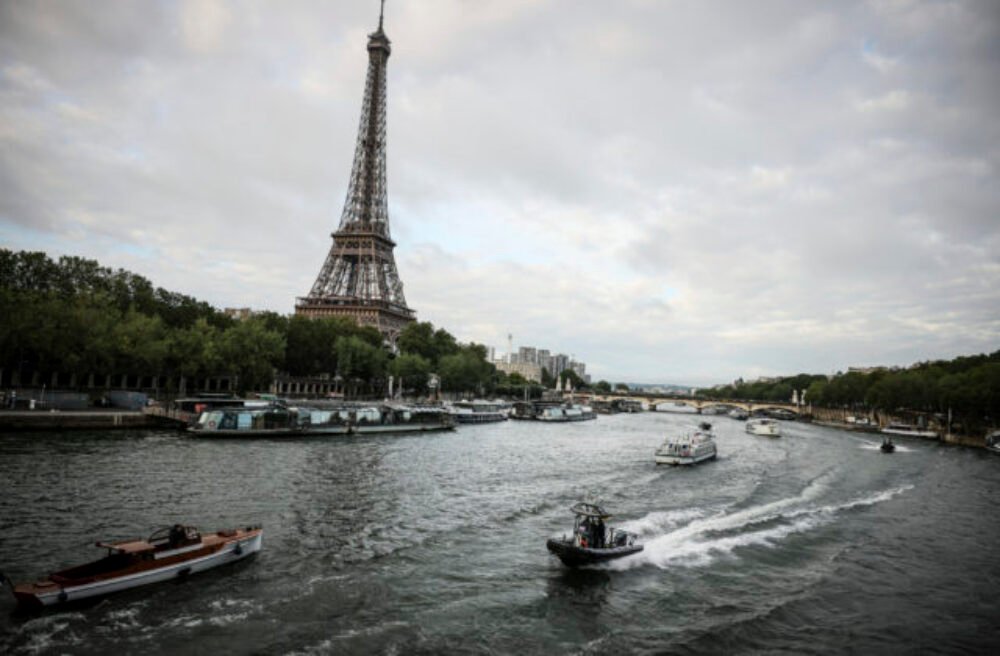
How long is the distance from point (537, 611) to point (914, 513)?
34.7 m

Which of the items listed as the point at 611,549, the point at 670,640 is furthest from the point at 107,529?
the point at 670,640

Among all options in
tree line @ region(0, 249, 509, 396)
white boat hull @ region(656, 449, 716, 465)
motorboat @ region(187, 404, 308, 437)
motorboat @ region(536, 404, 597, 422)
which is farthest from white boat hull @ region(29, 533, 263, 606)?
motorboat @ region(536, 404, 597, 422)

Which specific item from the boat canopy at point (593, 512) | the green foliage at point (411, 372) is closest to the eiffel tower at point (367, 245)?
the green foliage at point (411, 372)

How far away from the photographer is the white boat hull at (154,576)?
19891 millimetres

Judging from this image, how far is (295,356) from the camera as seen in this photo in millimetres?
130500

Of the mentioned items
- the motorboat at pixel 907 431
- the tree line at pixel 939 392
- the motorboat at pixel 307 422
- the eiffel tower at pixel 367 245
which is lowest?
the motorboat at pixel 907 431

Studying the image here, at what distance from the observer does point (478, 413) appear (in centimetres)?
11269

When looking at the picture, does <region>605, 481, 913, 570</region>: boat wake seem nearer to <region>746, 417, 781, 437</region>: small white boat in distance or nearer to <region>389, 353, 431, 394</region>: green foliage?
<region>746, 417, 781, 437</region>: small white boat in distance

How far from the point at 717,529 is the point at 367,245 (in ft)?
456

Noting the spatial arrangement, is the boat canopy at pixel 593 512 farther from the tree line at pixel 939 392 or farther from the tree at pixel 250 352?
the tree line at pixel 939 392

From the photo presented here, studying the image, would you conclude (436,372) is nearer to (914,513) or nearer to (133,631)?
(914,513)

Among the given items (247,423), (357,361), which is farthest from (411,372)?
(247,423)

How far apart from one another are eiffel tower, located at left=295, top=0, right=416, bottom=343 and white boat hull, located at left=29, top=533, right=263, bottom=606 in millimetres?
137244

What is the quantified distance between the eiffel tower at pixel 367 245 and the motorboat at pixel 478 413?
46.4 meters
